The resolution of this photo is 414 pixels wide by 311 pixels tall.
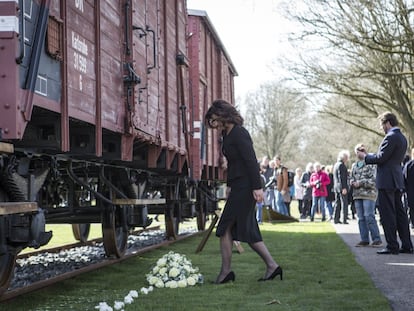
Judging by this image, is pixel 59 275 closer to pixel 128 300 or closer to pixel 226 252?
pixel 226 252

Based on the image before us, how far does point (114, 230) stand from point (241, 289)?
332 cm

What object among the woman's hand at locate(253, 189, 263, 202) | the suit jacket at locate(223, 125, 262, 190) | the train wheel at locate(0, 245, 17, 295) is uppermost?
the suit jacket at locate(223, 125, 262, 190)

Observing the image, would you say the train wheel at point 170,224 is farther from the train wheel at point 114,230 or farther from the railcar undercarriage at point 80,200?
the train wheel at point 114,230

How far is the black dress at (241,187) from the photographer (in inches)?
274

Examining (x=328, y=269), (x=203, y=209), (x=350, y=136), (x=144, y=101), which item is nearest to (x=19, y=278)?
(x=144, y=101)

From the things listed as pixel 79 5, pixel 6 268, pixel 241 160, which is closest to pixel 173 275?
pixel 241 160

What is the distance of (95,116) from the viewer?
7023mm

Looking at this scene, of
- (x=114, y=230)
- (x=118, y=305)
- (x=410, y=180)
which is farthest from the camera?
(x=410, y=180)

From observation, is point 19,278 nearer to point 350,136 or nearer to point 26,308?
point 26,308

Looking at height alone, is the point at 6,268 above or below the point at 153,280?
above

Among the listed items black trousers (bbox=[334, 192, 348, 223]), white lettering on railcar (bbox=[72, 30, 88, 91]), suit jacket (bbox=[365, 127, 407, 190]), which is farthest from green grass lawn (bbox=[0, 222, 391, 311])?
black trousers (bbox=[334, 192, 348, 223])

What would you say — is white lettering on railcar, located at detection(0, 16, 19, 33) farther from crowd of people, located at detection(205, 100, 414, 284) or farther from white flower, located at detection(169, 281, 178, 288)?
white flower, located at detection(169, 281, 178, 288)

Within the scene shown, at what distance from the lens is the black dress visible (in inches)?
274

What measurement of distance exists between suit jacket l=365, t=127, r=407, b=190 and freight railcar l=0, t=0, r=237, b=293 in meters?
3.08
